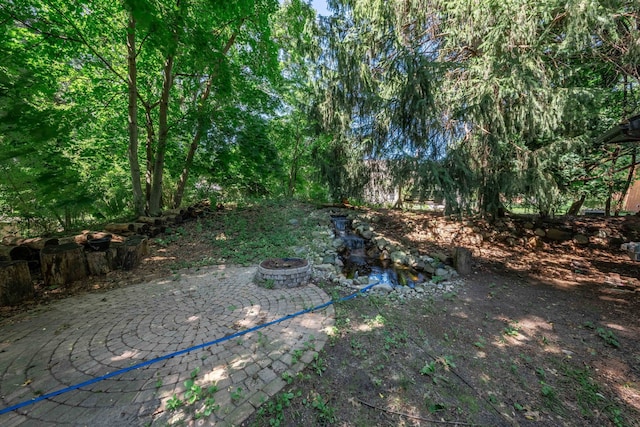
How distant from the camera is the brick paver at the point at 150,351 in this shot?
5.44 ft

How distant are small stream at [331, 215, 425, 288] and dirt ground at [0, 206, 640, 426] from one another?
95 centimetres

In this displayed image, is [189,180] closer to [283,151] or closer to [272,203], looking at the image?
[272,203]

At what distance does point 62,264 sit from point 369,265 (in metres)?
5.86

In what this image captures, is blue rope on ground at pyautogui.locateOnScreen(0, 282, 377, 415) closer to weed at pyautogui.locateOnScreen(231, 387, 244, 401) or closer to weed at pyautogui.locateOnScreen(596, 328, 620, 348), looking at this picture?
weed at pyautogui.locateOnScreen(231, 387, 244, 401)

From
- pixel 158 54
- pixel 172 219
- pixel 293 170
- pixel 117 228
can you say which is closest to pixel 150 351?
pixel 117 228

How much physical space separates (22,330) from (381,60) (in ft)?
27.7

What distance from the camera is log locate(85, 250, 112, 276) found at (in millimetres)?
3934

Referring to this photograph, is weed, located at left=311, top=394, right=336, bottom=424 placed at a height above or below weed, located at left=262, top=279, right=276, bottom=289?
below

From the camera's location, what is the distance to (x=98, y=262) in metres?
4.00

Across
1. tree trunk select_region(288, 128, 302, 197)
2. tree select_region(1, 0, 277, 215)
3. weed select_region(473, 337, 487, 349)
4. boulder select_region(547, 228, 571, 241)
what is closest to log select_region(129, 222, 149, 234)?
tree select_region(1, 0, 277, 215)

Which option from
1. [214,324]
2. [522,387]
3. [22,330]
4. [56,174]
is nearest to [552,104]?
[522,387]

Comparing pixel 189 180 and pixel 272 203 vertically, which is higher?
pixel 189 180

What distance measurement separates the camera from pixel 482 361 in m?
2.32

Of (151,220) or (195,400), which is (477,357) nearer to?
(195,400)
